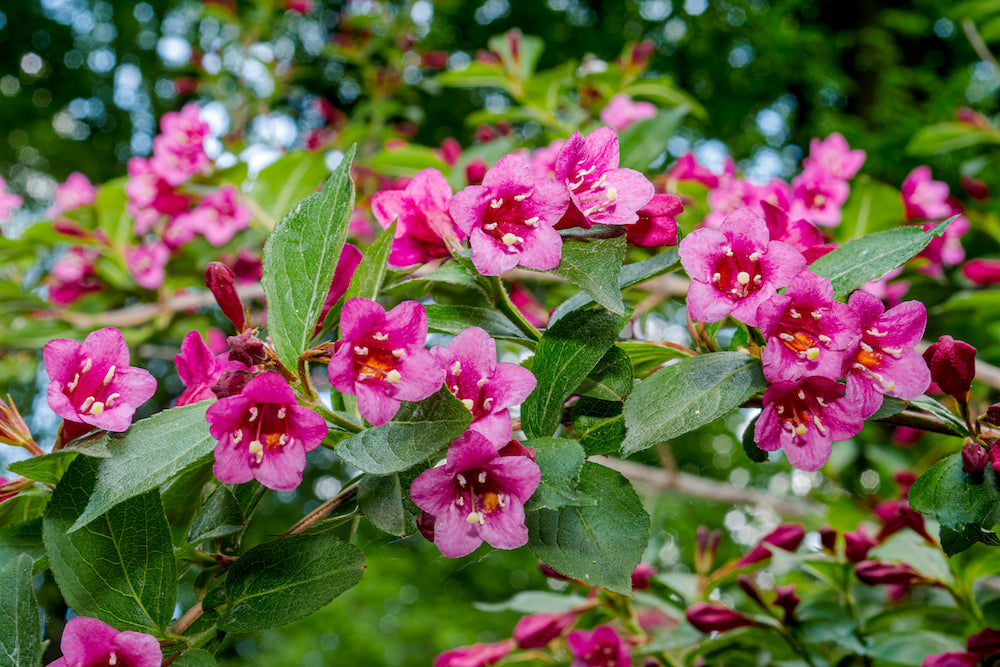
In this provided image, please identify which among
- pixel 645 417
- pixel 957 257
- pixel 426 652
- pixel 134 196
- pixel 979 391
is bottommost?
pixel 426 652

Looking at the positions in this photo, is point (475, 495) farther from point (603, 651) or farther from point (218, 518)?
point (603, 651)

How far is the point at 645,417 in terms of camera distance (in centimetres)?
58

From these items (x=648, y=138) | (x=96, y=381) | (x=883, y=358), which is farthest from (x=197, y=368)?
(x=648, y=138)

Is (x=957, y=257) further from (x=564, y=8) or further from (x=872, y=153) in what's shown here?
Result: (x=564, y=8)

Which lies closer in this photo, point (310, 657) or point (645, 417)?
point (645, 417)

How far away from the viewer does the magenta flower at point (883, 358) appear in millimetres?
597

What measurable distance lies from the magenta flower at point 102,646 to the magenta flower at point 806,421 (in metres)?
0.49

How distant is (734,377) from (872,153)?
2.71m

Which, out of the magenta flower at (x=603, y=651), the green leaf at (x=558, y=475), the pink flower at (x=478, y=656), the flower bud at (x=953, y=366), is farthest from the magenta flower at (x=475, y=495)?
the pink flower at (x=478, y=656)

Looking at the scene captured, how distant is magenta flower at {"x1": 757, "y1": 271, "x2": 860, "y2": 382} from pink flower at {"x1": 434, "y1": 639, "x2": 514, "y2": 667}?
2.57 ft

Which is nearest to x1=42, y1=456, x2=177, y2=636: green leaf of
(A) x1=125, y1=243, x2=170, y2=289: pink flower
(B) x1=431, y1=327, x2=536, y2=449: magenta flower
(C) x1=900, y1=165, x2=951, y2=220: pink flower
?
(B) x1=431, y1=327, x2=536, y2=449: magenta flower

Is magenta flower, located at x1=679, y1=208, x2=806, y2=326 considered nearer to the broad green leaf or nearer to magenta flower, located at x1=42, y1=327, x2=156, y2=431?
magenta flower, located at x1=42, y1=327, x2=156, y2=431

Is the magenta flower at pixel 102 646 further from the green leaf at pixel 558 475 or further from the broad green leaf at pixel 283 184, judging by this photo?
the broad green leaf at pixel 283 184

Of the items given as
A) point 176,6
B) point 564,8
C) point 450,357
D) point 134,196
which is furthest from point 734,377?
point 176,6
